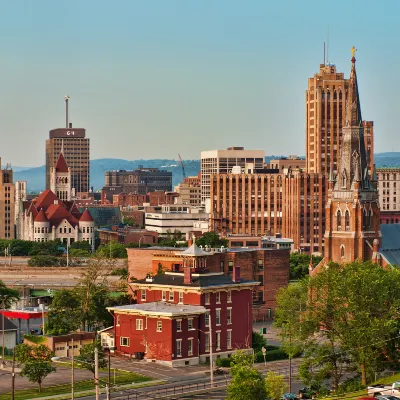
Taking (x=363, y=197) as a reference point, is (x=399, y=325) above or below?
below

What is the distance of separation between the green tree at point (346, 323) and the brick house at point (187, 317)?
9.99 metres

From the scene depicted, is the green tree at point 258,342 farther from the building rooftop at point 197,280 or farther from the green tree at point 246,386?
the green tree at point 246,386

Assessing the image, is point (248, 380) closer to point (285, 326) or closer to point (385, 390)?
point (385, 390)

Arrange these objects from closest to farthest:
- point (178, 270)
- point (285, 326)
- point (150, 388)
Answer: point (150, 388)
point (285, 326)
point (178, 270)

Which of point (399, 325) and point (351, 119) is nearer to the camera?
point (399, 325)

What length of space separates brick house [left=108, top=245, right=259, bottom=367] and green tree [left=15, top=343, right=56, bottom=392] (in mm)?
10204

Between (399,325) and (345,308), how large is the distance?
6.48 m

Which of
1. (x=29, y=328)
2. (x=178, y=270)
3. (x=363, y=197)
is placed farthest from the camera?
(x=363, y=197)

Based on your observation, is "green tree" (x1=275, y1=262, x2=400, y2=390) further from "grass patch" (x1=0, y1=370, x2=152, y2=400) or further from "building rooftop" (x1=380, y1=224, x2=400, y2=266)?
"building rooftop" (x1=380, y1=224, x2=400, y2=266)

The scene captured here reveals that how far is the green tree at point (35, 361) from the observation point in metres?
114

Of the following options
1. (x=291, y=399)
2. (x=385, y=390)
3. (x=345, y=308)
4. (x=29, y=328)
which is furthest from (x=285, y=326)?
(x=29, y=328)

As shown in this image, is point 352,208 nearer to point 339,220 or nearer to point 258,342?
point 339,220

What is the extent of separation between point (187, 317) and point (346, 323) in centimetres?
1954

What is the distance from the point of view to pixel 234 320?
Answer: 454ft
